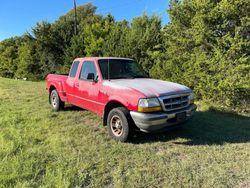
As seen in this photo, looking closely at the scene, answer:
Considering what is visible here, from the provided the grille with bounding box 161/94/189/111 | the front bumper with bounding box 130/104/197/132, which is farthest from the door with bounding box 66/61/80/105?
the grille with bounding box 161/94/189/111

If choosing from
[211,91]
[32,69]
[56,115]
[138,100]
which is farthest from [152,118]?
[32,69]

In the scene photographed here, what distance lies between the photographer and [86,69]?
6.78 meters

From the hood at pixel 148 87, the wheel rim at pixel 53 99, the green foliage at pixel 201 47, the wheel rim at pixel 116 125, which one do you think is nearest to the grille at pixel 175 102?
the hood at pixel 148 87

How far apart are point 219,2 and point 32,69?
87.7ft

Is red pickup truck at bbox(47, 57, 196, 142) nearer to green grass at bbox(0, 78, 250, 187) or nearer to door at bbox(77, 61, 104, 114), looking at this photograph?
door at bbox(77, 61, 104, 114)

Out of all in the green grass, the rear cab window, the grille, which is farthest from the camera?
the rear cab window

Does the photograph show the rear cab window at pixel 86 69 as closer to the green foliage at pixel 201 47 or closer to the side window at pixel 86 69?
the side window at pixel 86 69

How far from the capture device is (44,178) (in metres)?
3.83

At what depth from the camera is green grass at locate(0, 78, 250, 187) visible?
3.84 metres

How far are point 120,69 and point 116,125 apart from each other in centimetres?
161

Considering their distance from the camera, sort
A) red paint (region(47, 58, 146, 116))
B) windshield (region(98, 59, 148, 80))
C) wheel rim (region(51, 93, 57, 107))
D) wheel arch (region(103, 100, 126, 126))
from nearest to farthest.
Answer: red paint (region(47, 58, 146, 116)), wheel arch (region(103, 100, 126, 126)), windshield (region(98, 59, 148, 80)), wheel rim (region(51, 93, 57, 107))

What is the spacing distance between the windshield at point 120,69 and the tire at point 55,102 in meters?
2.60

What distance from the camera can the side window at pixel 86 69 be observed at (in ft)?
21.4

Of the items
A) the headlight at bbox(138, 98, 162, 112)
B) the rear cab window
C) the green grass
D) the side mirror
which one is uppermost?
the rear cab window
